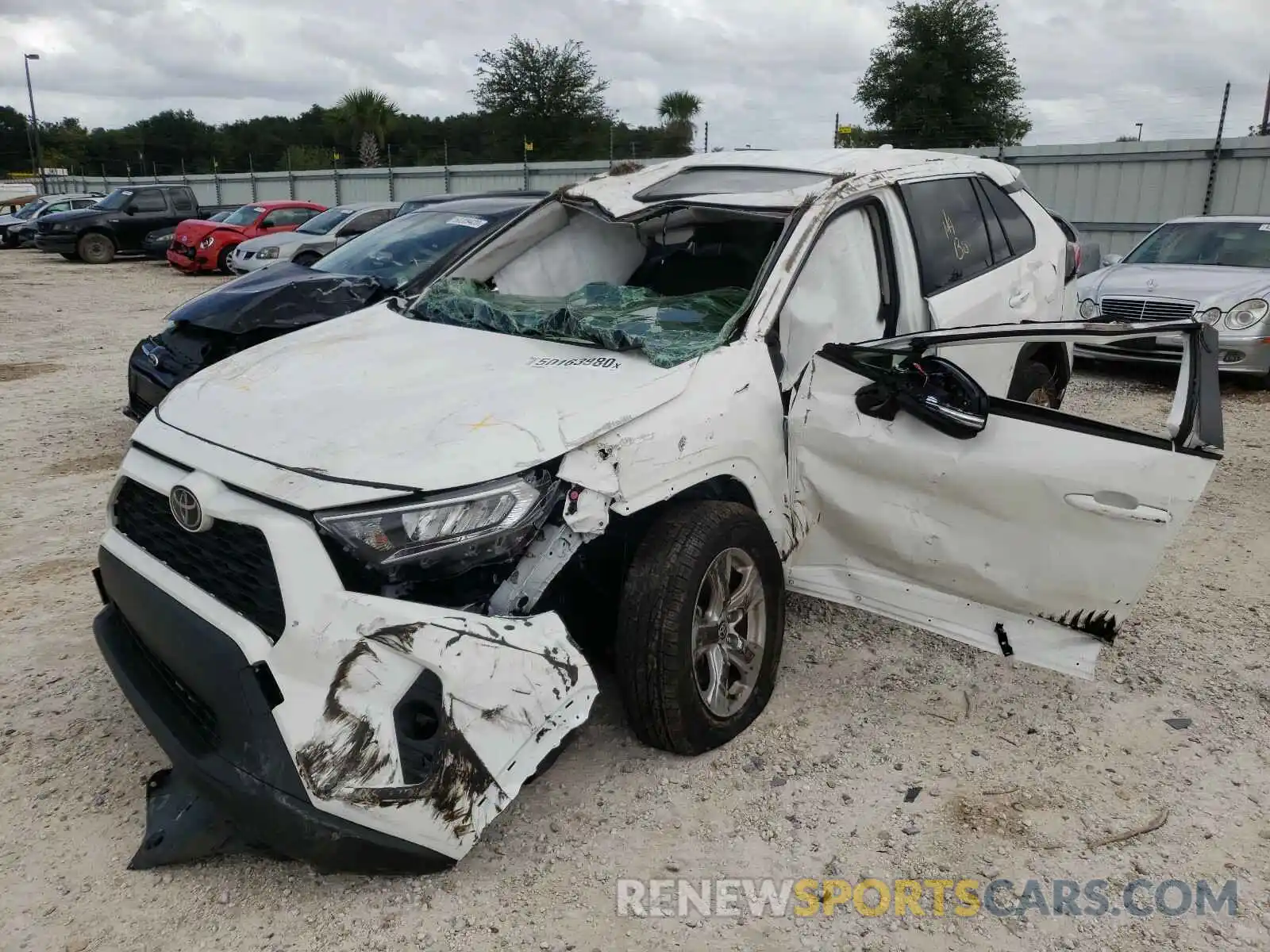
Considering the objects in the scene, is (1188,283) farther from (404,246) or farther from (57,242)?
(57,242)

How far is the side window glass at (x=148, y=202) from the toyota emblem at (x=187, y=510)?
22074mm

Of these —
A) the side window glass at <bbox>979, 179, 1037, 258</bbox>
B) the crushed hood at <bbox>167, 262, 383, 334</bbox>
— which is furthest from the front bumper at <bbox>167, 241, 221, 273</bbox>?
the side window glass at <bbox>979, 179, 1037, 258</bbox>

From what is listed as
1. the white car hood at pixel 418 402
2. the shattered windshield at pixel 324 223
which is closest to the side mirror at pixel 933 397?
the white car hood at pixel 418 402

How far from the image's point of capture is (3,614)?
389cm

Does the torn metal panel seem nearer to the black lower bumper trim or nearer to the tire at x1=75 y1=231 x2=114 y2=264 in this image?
the black lower bumper trim

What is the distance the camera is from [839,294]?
11.5ft

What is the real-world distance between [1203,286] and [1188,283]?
13 cm

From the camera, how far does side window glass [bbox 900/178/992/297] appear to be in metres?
3.78

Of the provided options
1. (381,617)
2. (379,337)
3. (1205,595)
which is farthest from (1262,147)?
(381,617)

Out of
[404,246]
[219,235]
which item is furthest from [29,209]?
[404,246]

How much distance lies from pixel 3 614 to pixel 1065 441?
414 centimetres

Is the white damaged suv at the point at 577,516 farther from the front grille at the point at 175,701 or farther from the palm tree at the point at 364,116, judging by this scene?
the palm tree at the point at 364,116

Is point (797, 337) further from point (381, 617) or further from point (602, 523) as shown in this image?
point (381, 617)

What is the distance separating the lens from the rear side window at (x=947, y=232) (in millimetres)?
3779
